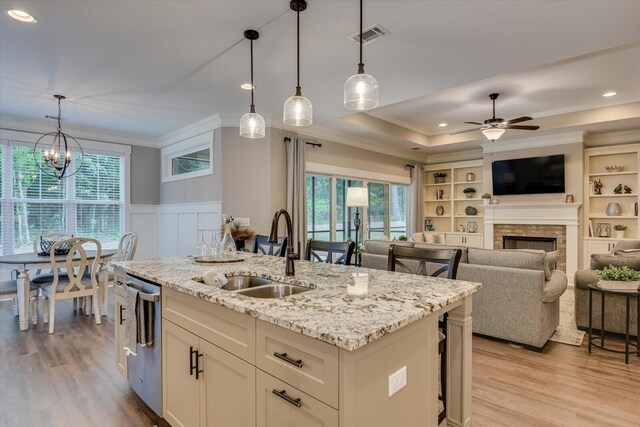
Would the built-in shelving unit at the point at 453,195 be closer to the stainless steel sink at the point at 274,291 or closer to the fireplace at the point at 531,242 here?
the fireplace at the point at 531,242

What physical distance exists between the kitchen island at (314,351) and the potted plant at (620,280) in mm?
2131

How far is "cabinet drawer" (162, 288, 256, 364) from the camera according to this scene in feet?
4.81

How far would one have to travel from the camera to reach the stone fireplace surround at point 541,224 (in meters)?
6.20

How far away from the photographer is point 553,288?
128 inches

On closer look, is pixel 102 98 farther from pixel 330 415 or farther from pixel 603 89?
pixel 603 89

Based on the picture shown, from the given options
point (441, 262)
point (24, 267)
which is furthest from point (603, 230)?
point (24, 267)

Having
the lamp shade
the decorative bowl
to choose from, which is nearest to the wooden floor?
the lamp shade

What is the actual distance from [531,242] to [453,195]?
78.2 inches

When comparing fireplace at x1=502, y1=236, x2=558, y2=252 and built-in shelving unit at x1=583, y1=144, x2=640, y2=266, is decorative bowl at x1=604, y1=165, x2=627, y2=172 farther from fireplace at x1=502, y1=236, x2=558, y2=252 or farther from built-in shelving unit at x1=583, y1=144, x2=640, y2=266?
fireplace at x1=502, y1=236, x2=558, y2=252

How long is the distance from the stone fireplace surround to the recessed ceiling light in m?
7.44

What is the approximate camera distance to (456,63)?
11.2ft

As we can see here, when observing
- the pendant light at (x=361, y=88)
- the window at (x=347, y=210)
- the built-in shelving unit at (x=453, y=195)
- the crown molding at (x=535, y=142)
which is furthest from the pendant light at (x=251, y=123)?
the built-in shelving unit at (x=453, y=195)

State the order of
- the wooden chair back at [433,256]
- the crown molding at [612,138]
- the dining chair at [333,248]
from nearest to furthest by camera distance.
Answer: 1. the wooden chair back at [433,256]
2. the dining chair at [333,248]
3. the crown molding at [612,138]

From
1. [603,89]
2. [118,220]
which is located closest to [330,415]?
[603,89]
